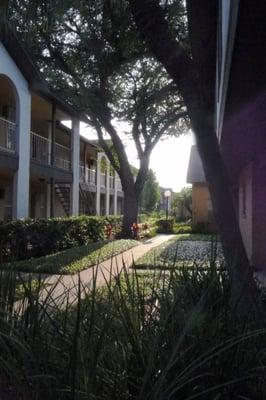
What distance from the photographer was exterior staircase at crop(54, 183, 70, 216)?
1039 inches

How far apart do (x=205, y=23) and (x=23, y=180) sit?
492 inches

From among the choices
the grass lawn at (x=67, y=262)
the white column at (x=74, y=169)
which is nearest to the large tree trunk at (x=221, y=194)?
the grass lawn at (x=67, y=262)

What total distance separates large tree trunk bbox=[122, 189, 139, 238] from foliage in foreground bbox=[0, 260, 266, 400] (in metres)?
23.9

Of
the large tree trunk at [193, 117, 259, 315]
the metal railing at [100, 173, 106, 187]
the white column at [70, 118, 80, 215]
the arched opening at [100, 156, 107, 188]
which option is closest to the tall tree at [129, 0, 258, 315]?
the large tree trunk at [193, 117, 259, 315]

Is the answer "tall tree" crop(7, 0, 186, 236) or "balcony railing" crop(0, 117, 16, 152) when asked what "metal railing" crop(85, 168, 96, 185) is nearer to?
"tall tree" crop(7, 0, 186, 236)

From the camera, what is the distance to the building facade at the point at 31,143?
59.4 feet

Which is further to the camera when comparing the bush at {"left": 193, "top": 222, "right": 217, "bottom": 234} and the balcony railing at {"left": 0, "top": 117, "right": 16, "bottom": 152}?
the bush at {"left": 193, "top": 222, "right": 217, "bottom": 234}

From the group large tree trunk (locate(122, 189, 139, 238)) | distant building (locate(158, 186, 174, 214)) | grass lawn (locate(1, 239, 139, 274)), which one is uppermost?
distant building (locate(158, 186, 174, 214))

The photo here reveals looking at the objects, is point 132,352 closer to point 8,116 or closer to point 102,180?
point 8,116

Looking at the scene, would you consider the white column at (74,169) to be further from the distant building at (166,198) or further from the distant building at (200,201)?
the distant building at (166,198)

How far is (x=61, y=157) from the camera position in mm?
28609

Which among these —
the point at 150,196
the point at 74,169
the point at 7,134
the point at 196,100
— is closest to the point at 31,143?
the point at 7,134

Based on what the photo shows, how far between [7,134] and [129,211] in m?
10.8

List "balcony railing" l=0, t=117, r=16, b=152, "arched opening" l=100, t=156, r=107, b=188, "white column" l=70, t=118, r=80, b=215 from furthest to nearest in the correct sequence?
1. "arched opening" l=100, t=156, r=107, b=188
2. "white column" l=70, t=118, r=80, b=215
3. "balcony railing" l=0, t=117, r=16, b=152
